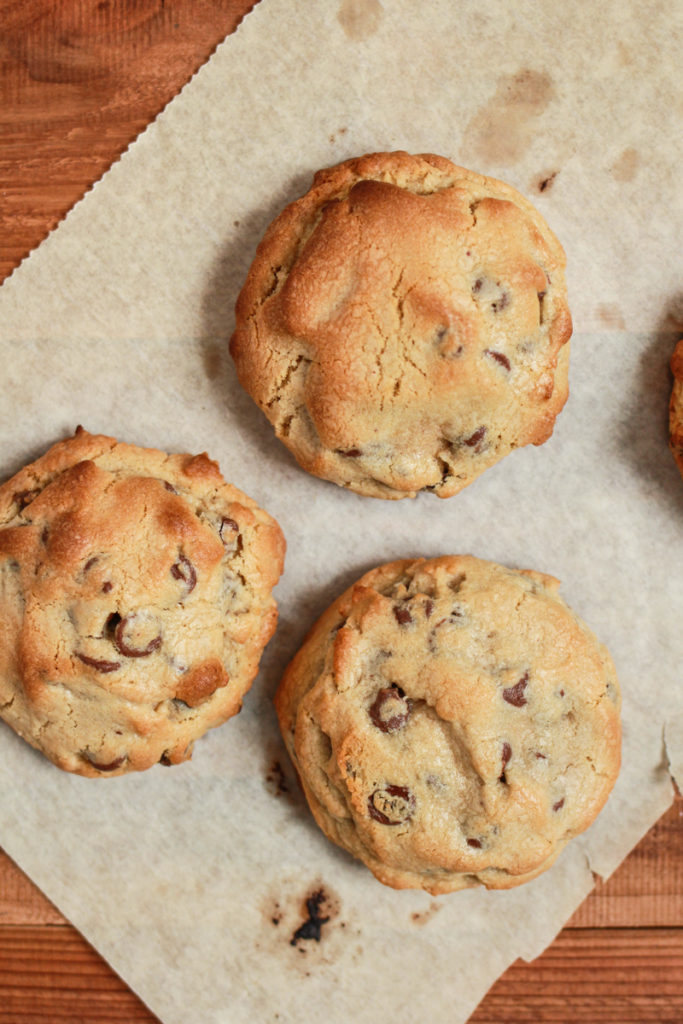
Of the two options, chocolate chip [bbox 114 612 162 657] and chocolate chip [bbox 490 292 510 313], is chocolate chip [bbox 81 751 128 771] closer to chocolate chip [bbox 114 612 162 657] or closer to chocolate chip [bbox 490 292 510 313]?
chocolate chip [bbox 114 612 162 657]

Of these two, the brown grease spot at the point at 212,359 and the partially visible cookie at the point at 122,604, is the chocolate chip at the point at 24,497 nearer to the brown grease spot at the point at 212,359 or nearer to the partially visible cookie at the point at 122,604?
the partially visible cookie at the point at 122,604

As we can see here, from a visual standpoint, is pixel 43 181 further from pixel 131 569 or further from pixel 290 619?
pixel 290 619

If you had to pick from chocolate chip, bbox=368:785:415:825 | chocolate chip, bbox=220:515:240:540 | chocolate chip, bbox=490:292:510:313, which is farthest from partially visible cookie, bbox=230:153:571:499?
chocolate chip, bbox=368:785:415:825

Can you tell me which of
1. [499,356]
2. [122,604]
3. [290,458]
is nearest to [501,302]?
[499,356]

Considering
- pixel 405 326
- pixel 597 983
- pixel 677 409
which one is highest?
pixel 405 326

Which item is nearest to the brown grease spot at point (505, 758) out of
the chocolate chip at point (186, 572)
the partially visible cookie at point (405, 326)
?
the partially visible cookie at point (405, 326)

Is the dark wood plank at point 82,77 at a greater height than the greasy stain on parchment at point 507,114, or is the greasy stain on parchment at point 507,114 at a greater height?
the dark wood plank at point 82,77

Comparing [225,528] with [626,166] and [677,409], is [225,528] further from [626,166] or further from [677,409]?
[626,166]
